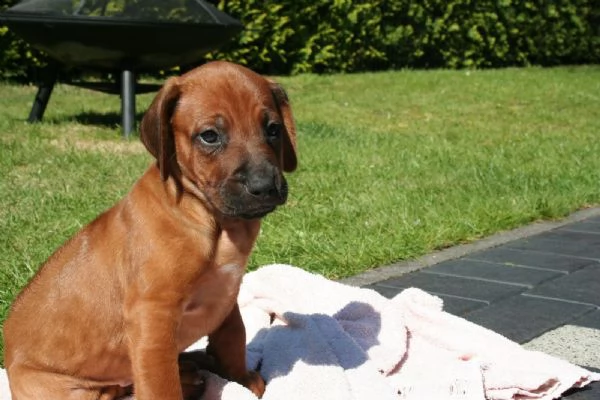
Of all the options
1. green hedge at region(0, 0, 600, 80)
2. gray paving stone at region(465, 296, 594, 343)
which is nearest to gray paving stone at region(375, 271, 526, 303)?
gray paving stone at region(465, 296, 594, 343)

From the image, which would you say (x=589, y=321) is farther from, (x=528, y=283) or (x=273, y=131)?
(x=273, y=131)

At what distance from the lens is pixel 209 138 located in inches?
114

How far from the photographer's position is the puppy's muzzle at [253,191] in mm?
2791

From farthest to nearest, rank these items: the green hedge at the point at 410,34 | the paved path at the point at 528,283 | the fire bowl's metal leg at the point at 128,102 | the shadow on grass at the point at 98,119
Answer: the green hedge at the point at 410,34
the shadow on grass at the point at 98,119
the fire bowl's metal leg at the point at 128,102
the paved path at the point at 528,283

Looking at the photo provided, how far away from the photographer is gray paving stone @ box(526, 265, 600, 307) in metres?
4.54

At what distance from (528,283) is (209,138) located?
2.48m

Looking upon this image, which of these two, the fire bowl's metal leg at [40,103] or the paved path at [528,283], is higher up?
the paved path at [528,283]

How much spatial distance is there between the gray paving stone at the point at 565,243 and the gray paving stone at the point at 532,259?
0.33ft

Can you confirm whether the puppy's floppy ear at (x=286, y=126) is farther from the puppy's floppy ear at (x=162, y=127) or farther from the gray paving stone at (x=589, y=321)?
the gray paving stone at (x=589, y=321)

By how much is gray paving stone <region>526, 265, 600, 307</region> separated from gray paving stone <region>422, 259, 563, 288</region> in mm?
73

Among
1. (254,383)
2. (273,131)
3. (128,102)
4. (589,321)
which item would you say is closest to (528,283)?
(589,321)

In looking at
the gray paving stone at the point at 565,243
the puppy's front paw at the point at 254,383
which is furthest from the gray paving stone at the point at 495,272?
the puppy's front paw at the point at 254,383

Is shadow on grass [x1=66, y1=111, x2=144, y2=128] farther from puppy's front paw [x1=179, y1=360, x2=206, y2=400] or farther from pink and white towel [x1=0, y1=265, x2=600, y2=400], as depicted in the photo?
puppy's front paw [x1=179, y1=360, x2=206, y2=400]

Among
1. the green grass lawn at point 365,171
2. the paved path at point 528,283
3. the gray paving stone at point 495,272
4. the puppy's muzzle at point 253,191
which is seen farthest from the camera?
the green grass lawn at point 365,171
